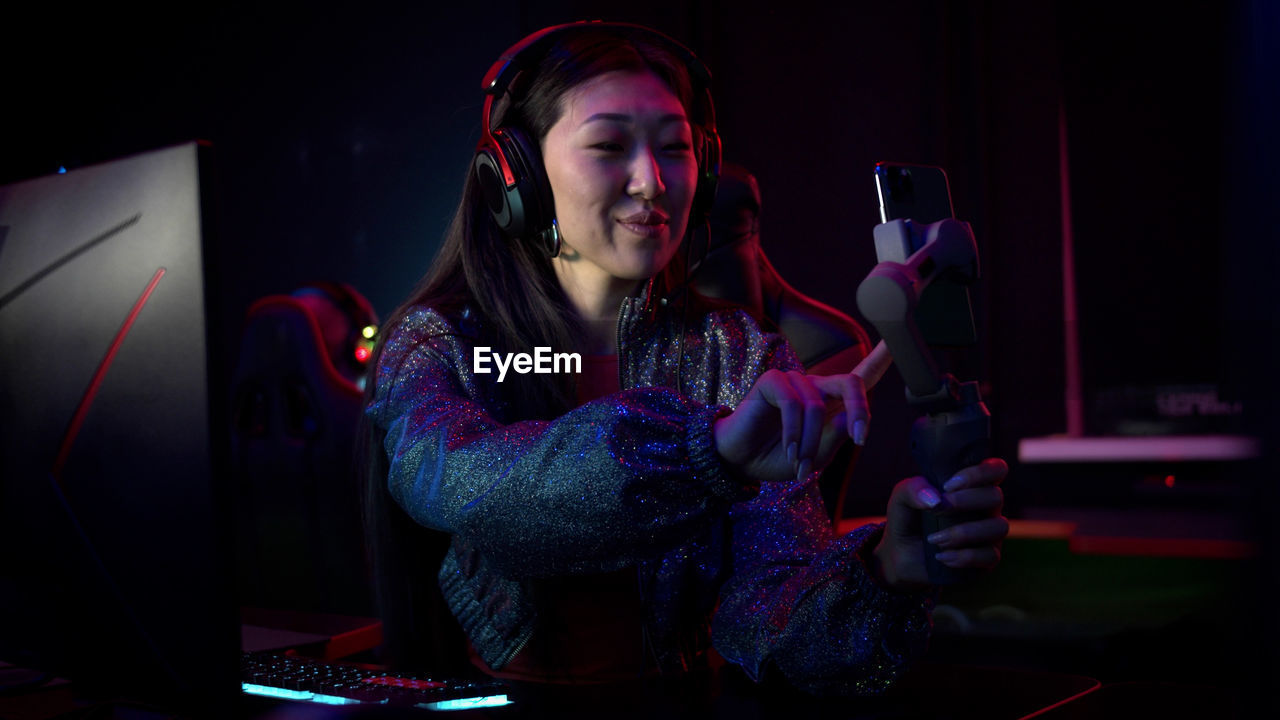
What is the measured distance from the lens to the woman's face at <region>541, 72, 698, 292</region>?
1.12 metres

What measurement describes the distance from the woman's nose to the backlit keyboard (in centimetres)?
58

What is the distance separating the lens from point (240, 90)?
321 cm

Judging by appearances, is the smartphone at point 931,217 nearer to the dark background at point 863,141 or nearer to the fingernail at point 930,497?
the fingernail at point 930,497

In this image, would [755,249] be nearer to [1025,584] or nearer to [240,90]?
Result: [1025,584]

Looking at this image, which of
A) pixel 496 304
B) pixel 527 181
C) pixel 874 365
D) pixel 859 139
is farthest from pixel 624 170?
pixel 859 139

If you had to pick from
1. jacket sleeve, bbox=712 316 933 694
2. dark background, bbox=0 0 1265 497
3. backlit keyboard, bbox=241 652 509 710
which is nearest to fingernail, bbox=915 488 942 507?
jacket sleeve, bbox=712 316 933 694

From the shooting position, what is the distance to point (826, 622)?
884mm

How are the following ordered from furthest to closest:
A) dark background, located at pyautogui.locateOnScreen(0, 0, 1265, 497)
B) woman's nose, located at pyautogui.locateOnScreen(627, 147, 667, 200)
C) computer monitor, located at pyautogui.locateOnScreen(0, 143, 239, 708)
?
dark background, located at pyautogui.locateOnScreen(0, 0, 1265, 497) < woman's nose, located at pyautogui.locateOnScreen(627, 147, 667, 200) < computer monitor, located at pyautogui.locateOnScreen(0, 143, 239, 708)

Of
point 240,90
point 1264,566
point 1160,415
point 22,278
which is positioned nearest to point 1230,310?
point 1264,566

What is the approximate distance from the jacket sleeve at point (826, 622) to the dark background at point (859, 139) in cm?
157

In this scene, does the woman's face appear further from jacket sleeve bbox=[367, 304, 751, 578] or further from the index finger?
the index finger

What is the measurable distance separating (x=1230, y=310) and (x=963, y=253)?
310mm

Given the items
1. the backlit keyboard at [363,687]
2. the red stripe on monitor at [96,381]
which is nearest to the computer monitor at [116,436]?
the red stripe on monitor at [96,381]

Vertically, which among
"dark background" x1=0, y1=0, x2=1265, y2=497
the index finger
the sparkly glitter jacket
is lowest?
the sparkly glitter jacket
